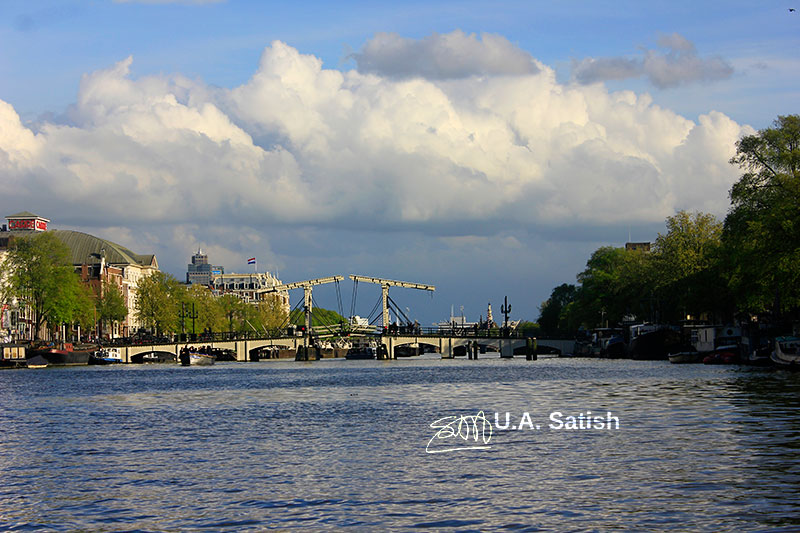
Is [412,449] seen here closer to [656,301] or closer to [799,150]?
[799,150]

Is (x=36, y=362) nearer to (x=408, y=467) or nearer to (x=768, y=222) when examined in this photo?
(x=768, y=222)

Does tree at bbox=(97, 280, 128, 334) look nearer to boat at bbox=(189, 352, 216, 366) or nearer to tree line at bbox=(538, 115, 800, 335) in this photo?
boat at bbox=(189, 352, 216, 366)

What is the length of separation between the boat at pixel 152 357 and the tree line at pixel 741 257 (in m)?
73.8

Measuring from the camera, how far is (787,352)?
81.6 meters

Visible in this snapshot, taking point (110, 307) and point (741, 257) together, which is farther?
point (110, 307)

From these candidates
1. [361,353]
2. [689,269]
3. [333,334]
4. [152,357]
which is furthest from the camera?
[361,353]

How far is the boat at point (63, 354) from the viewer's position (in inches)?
5261

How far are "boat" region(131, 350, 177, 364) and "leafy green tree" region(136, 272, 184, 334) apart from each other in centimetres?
509

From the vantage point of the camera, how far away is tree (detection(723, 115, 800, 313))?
75.8 meters

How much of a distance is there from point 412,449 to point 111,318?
5876 inches

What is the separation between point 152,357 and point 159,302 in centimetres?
1036

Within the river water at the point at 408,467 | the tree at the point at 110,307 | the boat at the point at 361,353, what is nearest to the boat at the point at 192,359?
the tree at the point at 110,307

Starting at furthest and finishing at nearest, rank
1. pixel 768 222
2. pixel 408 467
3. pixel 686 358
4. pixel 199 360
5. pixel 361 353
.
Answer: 1. pixel 361 353
2. pixel 199 360
3. pixel 686 358
4. pixel 768 222
5. pixel 408 467

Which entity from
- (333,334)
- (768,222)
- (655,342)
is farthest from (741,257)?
(333,334)
